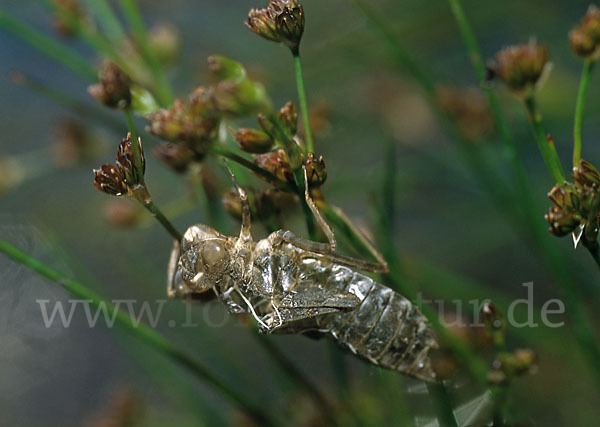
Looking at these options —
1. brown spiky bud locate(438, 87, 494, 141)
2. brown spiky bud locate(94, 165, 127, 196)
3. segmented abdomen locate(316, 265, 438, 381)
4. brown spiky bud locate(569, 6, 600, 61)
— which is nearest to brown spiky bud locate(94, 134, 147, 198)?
brown spiky bud locate(94, 165, 127, 196)

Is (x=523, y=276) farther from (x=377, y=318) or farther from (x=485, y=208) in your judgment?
(x=377, y=318)

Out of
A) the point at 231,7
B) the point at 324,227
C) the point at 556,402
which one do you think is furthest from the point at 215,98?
the point at 231,7

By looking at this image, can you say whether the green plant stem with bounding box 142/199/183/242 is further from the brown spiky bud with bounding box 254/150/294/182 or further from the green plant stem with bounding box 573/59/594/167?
the green plant stem with bounding box 573/59/594/167

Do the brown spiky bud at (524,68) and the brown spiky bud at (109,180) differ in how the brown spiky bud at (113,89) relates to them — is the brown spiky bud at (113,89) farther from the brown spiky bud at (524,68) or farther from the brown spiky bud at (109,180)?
the brown spiky bud at (524,68)

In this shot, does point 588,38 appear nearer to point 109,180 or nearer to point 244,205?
point 244,205

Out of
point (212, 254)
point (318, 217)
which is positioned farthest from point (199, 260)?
point (318, 217)
